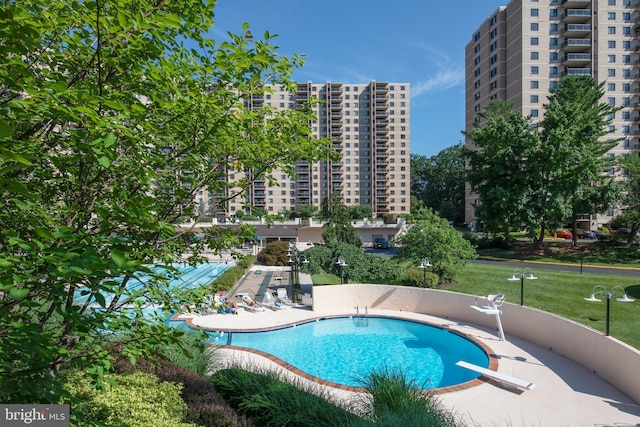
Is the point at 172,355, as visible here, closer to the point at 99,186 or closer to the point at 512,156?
the point at 99,186

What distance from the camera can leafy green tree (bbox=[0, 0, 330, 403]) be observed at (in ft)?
7.39

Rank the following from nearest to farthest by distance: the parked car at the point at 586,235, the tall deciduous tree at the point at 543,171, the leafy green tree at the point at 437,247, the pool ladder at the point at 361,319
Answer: the pool ladder at the point at 361,319 → the leafy green tree at the point at 437,247 → the tall deciduous tree at the point at 543,171 → the parked car at the point at 586,235

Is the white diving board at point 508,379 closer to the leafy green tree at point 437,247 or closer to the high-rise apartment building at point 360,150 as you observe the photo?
the leafy green tree at point 437,247

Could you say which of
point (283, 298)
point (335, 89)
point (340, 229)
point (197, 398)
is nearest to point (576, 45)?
point (335, 89)

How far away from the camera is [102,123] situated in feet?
7.81

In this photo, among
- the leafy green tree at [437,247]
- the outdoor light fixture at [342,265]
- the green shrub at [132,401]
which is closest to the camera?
the green shrub at [132,401]

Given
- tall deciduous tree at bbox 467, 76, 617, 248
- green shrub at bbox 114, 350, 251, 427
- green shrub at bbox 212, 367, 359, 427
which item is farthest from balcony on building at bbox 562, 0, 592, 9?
green shrub at bbox 114, 350, 251, 427

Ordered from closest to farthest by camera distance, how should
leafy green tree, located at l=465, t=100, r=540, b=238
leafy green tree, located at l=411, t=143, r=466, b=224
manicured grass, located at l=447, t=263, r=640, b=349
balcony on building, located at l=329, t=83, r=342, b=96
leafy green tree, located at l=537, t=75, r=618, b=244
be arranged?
manicured grass, located at l=447, t=263, r=640, b=349, leafy green tree, located at l=537, t=75, r=618, b=244, leafy green tree, located at l=465, t=100, r=540, b=238, balcony on building, located at l=329, t=83, r=342, b=96, leafy green tree, located at l=411, t=143, r=466, b=224

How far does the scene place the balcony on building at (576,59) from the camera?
53.5 m

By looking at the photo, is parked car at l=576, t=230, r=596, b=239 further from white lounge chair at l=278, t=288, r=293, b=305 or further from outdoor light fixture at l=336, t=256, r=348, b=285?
white lounge chair at l=278, t=288, r=293, b=305

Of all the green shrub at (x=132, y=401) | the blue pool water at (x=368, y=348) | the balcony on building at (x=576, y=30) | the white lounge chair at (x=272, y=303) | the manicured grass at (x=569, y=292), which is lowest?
the blue pool water at (x=368, y=348)

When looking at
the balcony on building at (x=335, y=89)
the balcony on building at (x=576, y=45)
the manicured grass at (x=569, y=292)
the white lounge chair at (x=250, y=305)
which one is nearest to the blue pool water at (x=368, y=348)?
the white lounge chair at (x=250, y=305)

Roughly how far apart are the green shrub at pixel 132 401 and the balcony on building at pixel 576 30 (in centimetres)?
7128

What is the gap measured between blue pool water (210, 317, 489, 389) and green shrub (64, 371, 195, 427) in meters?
7.06
